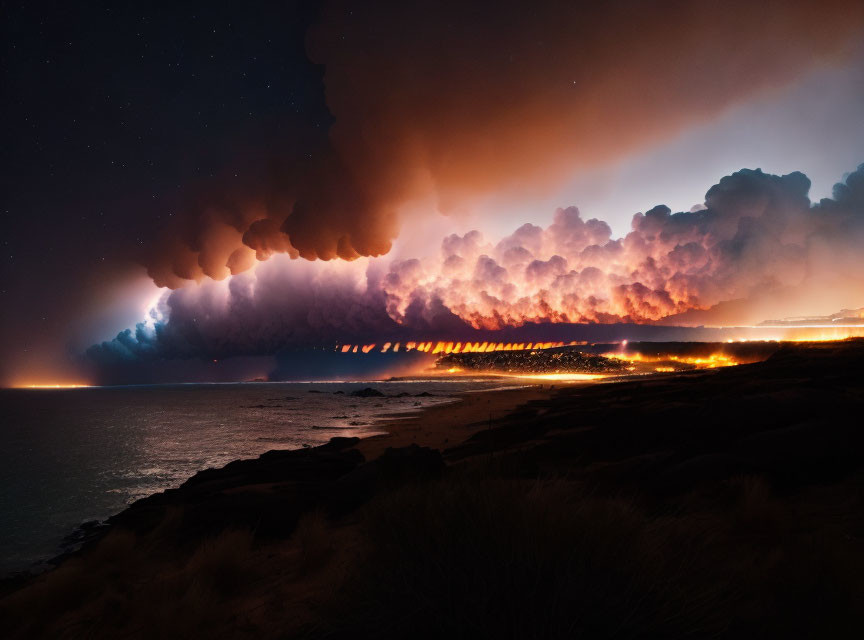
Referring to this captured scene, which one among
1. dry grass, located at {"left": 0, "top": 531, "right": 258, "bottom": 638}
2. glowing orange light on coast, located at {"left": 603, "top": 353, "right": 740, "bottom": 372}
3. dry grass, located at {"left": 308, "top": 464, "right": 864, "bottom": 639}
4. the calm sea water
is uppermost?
dry grass, located at {"left": 308, "top": 464, "right": 864, "bottom": 639}

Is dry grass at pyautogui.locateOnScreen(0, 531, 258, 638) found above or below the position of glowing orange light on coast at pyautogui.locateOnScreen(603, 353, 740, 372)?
above

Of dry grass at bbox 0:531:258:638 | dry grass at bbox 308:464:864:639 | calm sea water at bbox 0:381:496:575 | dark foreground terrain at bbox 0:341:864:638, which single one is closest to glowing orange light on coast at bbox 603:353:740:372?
calm sea water at bbox 0:381:496:575

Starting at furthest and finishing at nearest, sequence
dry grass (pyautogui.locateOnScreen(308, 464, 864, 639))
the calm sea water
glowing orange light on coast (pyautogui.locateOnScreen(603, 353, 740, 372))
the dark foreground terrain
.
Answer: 1. glowing orange light on coast (pyautogui.locateOnScreen(603, 353, 740, 372))
2. the calm sea water
3. the dark foreground terrain
4. dry grass (pyautogui.locateOnScreen(308, 464, 864, 639))

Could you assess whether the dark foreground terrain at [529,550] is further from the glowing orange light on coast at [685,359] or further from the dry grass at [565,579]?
the glowing orange light on coast at [685,359]

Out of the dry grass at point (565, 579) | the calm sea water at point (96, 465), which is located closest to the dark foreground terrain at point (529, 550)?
the dry grass at point (565, 579)

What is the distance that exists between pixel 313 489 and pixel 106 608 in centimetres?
469

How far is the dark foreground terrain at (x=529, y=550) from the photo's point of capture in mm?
2799

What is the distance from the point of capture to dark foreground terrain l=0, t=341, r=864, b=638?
2799 mm

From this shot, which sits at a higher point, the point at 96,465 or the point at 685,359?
the point at 96,465

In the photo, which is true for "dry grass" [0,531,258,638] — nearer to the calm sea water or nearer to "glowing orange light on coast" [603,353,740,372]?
the calm sea water

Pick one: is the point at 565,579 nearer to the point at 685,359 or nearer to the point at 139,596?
the point at 139,596

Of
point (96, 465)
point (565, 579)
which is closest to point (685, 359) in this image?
point (96, 465)

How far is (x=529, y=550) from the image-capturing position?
9.81 feet

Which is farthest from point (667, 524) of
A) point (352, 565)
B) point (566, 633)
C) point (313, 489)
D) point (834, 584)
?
point (313, 489)
